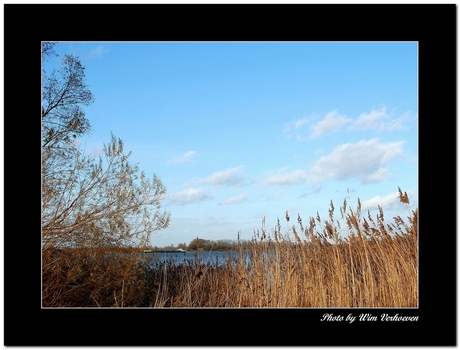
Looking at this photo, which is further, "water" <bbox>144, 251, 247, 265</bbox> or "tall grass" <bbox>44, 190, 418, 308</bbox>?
"water" <bbox>144, 251, 247, 265</bbox>

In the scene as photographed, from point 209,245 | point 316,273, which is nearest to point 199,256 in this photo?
point 209,245

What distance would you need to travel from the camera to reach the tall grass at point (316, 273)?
4.07 meters

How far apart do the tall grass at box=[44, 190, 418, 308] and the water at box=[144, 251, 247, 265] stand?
22cm

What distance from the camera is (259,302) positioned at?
4156 millimetres

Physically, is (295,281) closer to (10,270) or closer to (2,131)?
(10,270)

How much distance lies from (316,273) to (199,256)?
145 cm

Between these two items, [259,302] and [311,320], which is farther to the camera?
[259,302]

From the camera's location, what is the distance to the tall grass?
160 inches

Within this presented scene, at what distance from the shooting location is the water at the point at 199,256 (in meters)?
4.91

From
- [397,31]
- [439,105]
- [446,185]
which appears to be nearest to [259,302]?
[446,185]

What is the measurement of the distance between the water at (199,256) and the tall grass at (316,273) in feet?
0.72

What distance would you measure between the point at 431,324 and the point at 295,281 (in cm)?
115

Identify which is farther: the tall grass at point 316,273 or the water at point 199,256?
the water at point 199,256

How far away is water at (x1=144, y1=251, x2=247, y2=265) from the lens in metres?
4.91
